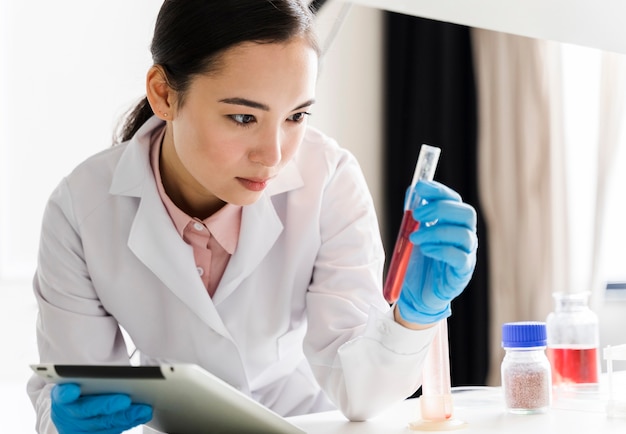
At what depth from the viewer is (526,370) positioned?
3.92 feet

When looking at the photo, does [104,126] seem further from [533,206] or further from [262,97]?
[262,97]

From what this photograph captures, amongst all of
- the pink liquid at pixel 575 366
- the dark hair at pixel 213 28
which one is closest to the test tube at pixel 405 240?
the dark hair at pixel 213 28

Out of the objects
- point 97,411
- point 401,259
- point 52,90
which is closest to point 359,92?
point 52,90

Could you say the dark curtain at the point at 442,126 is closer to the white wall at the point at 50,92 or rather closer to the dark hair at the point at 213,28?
the white wall at the point at 50,92

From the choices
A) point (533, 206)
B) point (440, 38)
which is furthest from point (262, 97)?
point (440, 38)

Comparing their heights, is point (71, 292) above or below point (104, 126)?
below

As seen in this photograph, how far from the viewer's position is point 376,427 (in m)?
1.17

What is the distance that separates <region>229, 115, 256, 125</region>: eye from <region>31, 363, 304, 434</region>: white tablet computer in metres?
0.42

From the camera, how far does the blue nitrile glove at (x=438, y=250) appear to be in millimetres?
1097

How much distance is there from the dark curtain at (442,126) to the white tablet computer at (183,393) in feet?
7.04

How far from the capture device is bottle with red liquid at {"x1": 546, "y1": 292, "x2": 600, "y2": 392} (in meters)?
1.43

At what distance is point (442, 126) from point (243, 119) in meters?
2.07

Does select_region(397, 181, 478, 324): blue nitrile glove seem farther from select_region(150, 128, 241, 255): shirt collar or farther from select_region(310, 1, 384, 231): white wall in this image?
select_region(310, 1, 384, 231): white wall

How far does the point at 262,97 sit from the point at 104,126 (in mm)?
2037
